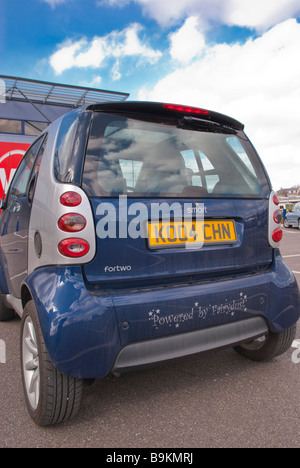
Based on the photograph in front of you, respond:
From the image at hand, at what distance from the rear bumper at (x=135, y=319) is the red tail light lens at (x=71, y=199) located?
32cm

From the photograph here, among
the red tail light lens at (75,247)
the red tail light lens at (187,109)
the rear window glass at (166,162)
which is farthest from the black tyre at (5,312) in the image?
the red tail light lens at (187,109)

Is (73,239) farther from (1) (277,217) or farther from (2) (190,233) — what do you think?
(1) (277,217)

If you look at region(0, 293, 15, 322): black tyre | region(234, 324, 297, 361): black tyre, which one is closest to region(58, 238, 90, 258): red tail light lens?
region(234, 324, 297, 361): black tyre

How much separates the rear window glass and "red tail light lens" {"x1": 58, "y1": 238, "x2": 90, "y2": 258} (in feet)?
0.80

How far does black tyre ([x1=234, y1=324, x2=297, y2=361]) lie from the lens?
2439mm

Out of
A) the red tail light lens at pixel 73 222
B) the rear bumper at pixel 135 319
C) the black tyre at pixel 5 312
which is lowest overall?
the black tyre at pixel 5 312

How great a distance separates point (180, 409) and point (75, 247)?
113cm

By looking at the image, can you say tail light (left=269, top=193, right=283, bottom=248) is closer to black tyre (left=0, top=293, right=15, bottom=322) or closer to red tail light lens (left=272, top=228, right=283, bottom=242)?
red tail light lens (left=272, top=228, right=283, bottom=242)

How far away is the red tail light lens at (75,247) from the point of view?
1729mm

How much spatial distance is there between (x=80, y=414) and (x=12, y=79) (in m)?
14.7

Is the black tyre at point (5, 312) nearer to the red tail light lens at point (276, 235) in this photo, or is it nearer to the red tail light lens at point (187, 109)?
the red tail light lens at point (187, 109)

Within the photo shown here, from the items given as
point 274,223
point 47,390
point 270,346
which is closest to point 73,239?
point 47,390

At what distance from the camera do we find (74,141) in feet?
6.12
